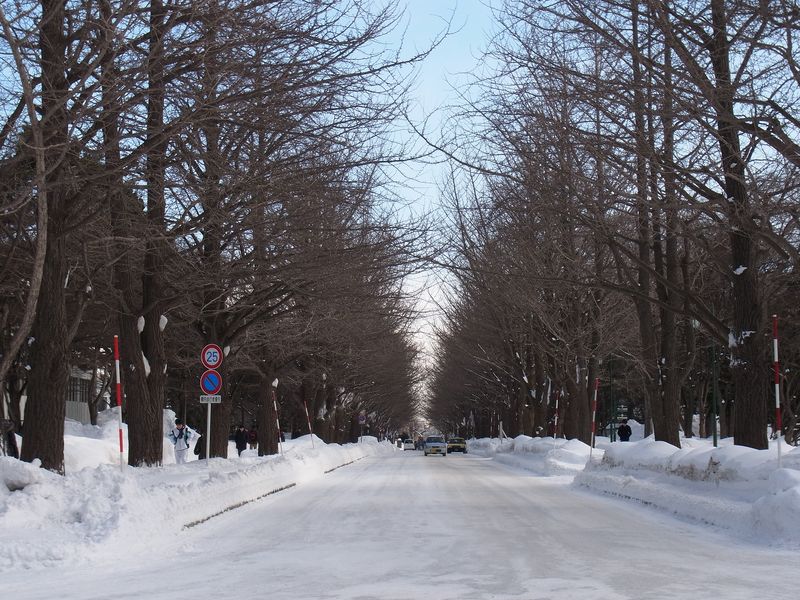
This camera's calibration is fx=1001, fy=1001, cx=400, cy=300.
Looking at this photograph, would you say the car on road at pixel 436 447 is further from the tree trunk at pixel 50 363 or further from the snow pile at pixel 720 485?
the tree trunk at pixel 50 363

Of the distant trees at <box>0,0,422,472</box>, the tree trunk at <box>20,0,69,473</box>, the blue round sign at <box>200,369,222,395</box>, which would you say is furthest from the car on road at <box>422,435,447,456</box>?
the tree trunk at <box>20,0,69,473</box>

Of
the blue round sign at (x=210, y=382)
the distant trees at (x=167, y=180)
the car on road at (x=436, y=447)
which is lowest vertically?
the car on road at (x=436, y=447)

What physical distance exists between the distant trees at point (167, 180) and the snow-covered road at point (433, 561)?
3.94 metres

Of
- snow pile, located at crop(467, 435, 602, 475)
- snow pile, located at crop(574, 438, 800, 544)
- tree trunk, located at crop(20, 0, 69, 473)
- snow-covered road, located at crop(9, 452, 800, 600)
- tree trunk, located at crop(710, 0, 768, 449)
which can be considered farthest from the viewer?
snow pile, located at crop(467, 435, 602, 475)

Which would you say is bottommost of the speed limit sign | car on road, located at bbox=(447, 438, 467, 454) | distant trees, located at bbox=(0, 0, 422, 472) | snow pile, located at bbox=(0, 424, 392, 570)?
car on road, located at bbox=(447, 438, 467, 454)

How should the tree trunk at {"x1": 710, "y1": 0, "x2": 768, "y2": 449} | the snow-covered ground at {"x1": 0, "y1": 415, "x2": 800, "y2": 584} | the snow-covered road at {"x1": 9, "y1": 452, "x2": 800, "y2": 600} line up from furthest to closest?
the tree trunk at {"x1": 710, "y1": 0, "x2": 768, "y2": 449} → the snow-covered ground at {"x1": 0, "y1": 415, "x2": 800, "y2": 584} → the snow-covered road at {"x1": 9, "y1": 452, "x2": 800, "y2": 600}

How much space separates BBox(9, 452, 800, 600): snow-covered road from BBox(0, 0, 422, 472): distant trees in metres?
3.94

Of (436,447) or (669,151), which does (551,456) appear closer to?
(669,151)

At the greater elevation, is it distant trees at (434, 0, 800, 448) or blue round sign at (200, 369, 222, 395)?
distant trees at (434, 0, 800, 448)

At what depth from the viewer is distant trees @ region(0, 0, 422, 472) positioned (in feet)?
39.9

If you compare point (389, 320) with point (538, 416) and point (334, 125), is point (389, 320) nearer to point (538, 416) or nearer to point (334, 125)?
point (538, 416)

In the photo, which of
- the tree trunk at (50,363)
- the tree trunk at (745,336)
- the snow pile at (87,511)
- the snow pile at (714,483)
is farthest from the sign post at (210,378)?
the tree trunk at (745,336)

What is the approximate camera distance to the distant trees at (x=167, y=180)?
12148 mm

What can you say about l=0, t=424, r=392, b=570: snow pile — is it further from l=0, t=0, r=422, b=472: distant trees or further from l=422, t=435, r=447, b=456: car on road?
l=422, t=435, r=447, b=456: car on road
